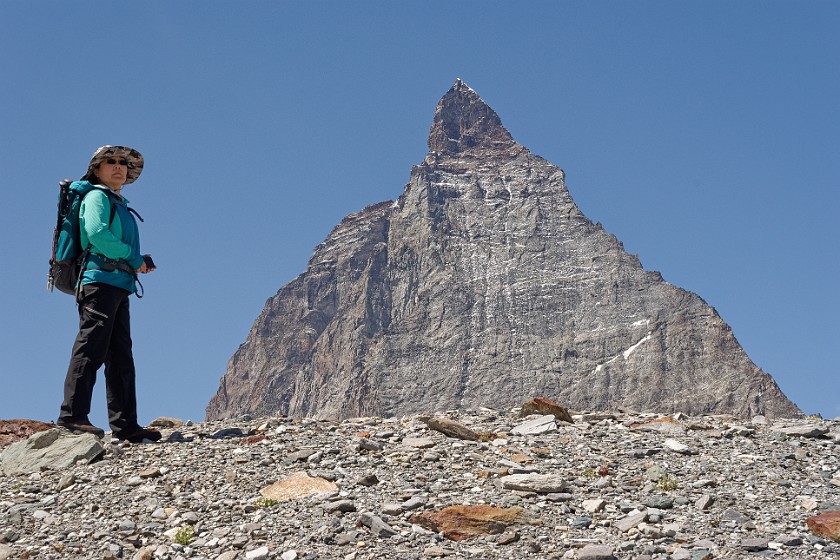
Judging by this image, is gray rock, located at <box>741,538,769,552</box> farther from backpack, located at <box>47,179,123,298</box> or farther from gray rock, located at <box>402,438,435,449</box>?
backpack, located at <box>47,179,123,298</box>

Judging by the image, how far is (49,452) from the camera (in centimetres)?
1265

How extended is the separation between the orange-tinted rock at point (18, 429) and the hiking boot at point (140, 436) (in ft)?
6.06

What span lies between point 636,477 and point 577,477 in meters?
0.69

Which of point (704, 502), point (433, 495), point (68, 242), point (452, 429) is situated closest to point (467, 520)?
point (433, 495)

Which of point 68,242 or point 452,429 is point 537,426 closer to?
point 452,429

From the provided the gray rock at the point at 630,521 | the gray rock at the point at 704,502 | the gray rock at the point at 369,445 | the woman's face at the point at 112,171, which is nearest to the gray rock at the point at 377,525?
the gray rock at the point at 630,521

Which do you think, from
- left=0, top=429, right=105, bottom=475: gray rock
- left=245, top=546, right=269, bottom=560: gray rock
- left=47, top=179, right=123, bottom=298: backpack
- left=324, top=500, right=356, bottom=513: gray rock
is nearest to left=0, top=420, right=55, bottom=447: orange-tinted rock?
left=0, top=429, right=105, bottom=475: gray rock

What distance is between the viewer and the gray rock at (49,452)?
12.4 metres

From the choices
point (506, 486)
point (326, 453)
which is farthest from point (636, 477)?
point (326, 453)

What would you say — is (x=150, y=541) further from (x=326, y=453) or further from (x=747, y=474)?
(x=747, y=474)

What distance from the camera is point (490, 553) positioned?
30.3ft

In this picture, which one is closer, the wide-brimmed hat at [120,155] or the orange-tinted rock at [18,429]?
the wide-brimmed hat at [120,155]

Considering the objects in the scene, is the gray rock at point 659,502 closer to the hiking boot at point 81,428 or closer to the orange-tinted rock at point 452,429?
the orange-tinted rock at point 452,429

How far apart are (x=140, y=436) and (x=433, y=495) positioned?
194 inches
